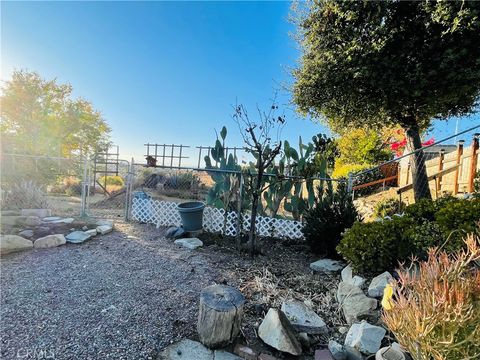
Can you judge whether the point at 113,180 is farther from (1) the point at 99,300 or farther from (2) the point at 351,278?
(2) the point at 351,278

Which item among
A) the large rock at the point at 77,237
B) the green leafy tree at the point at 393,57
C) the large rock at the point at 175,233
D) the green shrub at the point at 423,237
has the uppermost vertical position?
the green leafy tree at the point at 393,57

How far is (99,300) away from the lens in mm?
2379

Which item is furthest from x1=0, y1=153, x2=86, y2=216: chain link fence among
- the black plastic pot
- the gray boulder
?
the black plastic pot

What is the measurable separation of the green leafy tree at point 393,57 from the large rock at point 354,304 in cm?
378

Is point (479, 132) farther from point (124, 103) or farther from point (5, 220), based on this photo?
point (124, 103)

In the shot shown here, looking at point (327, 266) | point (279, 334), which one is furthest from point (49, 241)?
point (327, 266)

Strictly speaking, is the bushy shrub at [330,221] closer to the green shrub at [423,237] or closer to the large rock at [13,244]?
the green shrub at [423,237]

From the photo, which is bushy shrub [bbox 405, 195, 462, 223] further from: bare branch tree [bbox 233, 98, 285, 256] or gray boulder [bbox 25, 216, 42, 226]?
gray boulder [bbox 25, 216, 42, 226]

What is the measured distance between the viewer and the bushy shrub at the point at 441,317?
1.16 m

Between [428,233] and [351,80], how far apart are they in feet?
10.8

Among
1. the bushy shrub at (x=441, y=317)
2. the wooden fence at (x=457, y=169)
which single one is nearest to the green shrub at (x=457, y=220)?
the bushy shrub at (x=441, y=317)

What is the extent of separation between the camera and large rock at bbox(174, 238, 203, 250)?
161 inches

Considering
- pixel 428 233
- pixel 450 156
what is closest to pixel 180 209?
pixel 428 233

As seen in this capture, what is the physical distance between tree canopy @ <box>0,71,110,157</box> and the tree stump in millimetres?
14984
